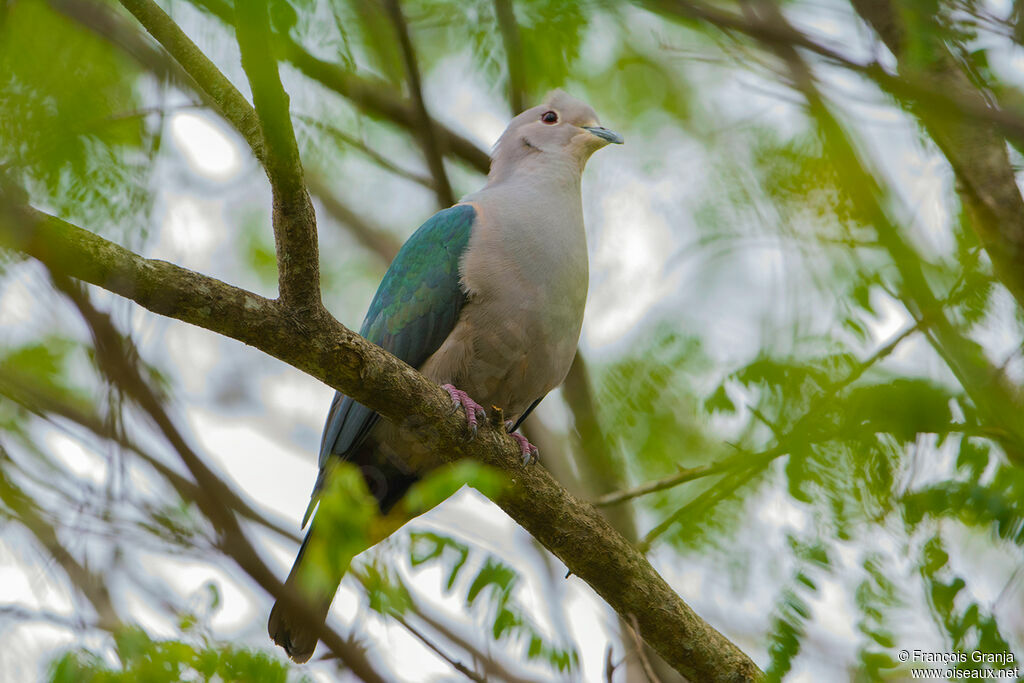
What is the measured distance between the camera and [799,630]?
9.70ft

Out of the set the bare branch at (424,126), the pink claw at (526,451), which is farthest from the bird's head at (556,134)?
the pink claw at (526,451)

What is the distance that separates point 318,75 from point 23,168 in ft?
8.46

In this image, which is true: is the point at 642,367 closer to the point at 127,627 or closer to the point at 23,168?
the point at 127,627

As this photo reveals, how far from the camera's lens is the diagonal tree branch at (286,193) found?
8.54 ft

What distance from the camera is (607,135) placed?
17.7ft

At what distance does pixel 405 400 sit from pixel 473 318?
105 cm

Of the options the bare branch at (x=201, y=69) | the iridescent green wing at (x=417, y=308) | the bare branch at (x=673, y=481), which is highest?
the iridescent green wing at (x=417, y=308)

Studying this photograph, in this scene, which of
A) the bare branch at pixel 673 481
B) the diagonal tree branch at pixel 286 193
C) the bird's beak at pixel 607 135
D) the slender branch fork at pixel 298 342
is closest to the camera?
the diagonal tree branch at pixel 286 193

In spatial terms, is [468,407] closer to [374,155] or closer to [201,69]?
[201,69]

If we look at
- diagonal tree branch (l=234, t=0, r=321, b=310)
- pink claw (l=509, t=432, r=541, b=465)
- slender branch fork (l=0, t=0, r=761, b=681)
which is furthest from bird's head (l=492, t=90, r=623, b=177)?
diagonal tree branch (l=234, t=0, r=321, b=310)

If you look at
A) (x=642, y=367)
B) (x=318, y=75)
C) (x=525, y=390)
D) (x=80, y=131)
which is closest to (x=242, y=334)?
(x=80, y=131)

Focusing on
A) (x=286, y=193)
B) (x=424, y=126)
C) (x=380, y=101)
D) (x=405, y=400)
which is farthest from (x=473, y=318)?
(x=380, y=101)

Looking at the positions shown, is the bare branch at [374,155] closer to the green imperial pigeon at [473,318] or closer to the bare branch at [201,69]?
the green imperial pigeon at [473,318]

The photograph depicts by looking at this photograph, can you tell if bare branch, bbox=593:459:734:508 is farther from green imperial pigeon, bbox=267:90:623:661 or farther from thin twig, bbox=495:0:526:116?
thin twig, bbox=495:0:526:116
